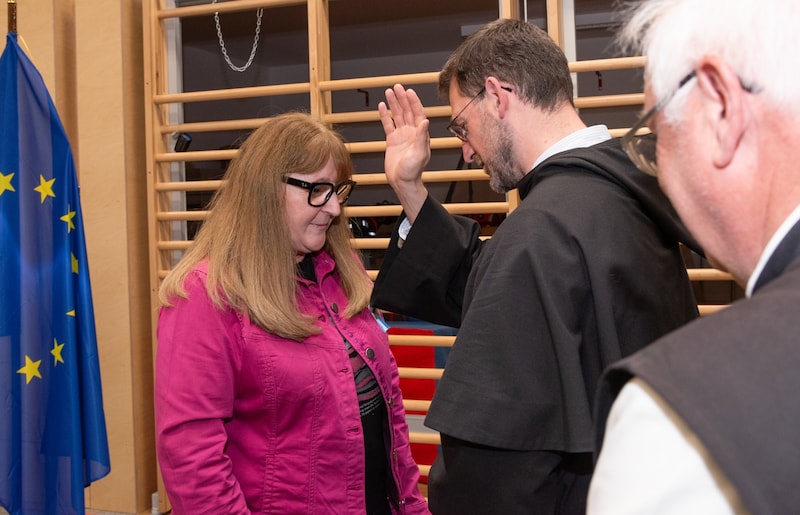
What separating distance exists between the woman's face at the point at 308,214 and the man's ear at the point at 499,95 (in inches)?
22.1

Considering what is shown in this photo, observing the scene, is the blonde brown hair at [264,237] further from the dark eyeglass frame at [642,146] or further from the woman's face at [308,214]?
the dark eyeglass frame at [642,146]

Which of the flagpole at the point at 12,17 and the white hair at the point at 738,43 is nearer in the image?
the white hair at the point at 738,43

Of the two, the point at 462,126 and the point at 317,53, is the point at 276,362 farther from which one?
the point at 317,53

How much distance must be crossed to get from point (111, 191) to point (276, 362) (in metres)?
2.37

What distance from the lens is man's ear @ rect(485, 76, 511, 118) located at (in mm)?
1784

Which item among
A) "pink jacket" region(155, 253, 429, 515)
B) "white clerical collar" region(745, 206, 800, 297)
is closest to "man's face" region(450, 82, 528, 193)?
"pink jacket" region(155, 253, 429, 515)

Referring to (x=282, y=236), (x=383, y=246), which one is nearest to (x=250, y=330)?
(x=282, y=236)

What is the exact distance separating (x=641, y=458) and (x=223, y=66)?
4176mm

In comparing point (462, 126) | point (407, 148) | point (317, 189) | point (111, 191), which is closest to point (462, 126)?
point (462, 126)

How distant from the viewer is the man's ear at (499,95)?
1784mm

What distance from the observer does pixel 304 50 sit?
4582 mm

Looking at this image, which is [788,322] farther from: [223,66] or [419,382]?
[223,66]

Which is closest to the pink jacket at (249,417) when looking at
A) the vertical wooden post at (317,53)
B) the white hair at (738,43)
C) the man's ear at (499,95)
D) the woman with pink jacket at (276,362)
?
the woman with pink jacket at (276,362)

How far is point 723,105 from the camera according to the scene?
722 mm
